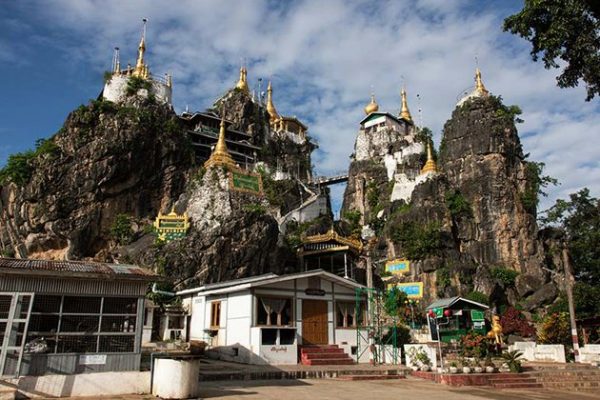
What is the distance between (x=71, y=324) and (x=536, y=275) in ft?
150

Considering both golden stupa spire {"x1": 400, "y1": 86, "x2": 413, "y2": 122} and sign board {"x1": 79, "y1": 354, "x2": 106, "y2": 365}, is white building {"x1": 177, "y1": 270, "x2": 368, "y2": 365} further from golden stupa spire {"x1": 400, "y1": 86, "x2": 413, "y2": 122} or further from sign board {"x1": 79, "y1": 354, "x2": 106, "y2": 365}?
golden stupa spire {"x1": 400, "y1": 86, "x2": 413, "y2": 122}

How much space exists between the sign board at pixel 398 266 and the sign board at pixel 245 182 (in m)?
16.1

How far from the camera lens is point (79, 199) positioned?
141 feet

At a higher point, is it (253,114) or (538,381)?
(253,114)

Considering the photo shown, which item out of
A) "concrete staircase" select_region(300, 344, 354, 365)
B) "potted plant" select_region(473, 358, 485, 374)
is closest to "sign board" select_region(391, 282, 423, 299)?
"concrete staircase" select_region(300, 344, 354, 365)

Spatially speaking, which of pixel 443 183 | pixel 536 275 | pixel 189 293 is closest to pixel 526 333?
pixel 536 275

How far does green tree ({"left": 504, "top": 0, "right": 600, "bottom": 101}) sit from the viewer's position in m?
14.2

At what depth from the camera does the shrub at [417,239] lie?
47.2 meters

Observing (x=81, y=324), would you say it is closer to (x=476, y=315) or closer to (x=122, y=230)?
(x=476, y=315)

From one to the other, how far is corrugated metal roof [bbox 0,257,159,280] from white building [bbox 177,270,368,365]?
23.5 feet

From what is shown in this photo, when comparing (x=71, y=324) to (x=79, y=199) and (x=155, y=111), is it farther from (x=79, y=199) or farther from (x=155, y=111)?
(x=155, y=111)

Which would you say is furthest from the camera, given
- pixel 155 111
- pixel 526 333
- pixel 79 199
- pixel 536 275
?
pixel 155 111

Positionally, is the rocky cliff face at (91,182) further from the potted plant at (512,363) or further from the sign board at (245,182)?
the potted plant at (512,363)

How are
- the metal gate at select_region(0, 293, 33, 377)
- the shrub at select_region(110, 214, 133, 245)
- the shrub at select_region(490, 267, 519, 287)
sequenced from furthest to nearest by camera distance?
1. the shrub at select_region(490, 267, 519, 287)
2. the shrub at select_region(110, 214, 133, 245)
3. the metal gate at select_region(0, 293, 33, 377)
